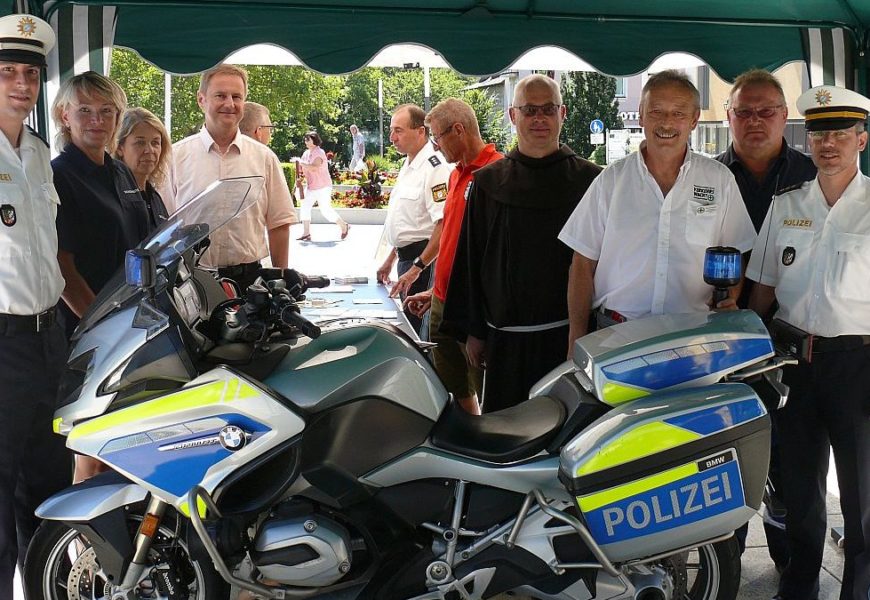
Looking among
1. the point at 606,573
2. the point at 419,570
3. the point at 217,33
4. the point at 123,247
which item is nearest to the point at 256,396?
the point at 419,570

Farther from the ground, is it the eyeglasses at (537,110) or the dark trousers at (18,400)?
the eyeglasses at (537,110)

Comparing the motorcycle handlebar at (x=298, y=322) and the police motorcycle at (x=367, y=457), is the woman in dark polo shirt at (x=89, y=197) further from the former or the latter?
the motorcycle handlebar at (x=298, y=322)

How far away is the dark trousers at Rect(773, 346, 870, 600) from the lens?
2.79 meters

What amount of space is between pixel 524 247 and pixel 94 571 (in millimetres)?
1928

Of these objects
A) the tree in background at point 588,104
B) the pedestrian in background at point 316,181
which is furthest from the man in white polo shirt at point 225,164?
the tree in background at point 588,104

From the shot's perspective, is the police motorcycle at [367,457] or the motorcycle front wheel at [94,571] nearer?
the police motorcycle at [367,457]

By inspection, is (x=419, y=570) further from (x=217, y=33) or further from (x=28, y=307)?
(x=217, y=33)

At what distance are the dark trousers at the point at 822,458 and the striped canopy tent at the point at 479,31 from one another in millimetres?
2141

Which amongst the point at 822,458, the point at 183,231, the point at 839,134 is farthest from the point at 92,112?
the point at 822,458

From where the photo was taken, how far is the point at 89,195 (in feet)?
11.0

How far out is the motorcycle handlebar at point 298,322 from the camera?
2344 millimetres

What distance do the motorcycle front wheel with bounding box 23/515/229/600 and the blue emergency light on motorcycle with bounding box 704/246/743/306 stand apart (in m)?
1.68

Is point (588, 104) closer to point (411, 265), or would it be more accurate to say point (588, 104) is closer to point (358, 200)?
point (358, 200)

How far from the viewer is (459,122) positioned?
186 inches
